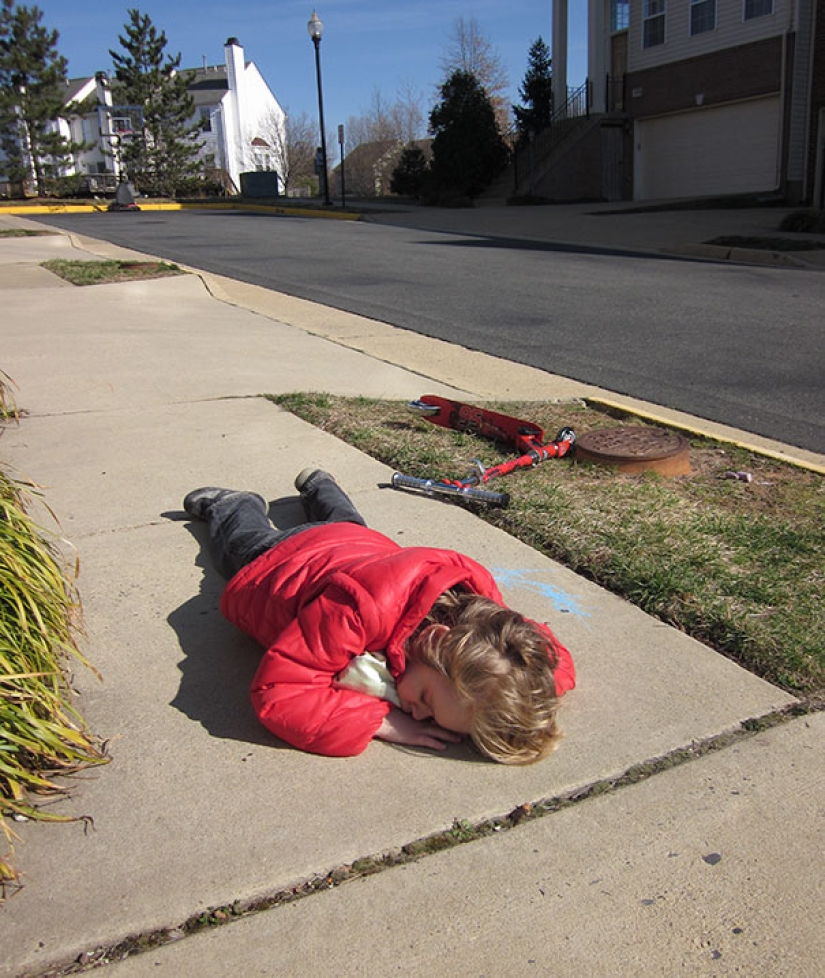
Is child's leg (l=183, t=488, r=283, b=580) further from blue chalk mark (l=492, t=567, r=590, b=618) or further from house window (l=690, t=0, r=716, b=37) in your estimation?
house window (l=690, t=0, r=716, b=37)

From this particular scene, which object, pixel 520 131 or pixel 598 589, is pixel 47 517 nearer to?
pixel 598 589

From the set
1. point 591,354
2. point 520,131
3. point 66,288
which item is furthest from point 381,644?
point 520,131

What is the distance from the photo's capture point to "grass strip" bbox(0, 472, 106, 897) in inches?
83.2

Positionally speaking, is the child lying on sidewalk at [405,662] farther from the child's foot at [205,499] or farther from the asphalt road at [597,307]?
the asphalt road at [597,307]

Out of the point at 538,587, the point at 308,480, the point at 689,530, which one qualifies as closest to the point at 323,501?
the point at 308,480

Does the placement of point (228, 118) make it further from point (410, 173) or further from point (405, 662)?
point (405, 662)

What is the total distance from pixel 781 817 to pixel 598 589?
1.18 m

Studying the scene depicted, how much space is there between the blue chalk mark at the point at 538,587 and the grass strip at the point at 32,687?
142cm

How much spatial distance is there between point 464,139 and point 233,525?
28901mm

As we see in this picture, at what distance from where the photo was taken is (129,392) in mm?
5770

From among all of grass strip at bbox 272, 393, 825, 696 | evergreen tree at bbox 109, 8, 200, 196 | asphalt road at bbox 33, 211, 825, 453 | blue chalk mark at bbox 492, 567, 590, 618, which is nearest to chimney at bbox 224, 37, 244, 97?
evergreen tree at bbox 109, 8, 200, 196

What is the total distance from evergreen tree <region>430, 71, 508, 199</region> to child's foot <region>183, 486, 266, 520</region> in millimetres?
27932

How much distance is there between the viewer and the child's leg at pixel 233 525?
3.25 meters

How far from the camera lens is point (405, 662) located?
2.40 metres
